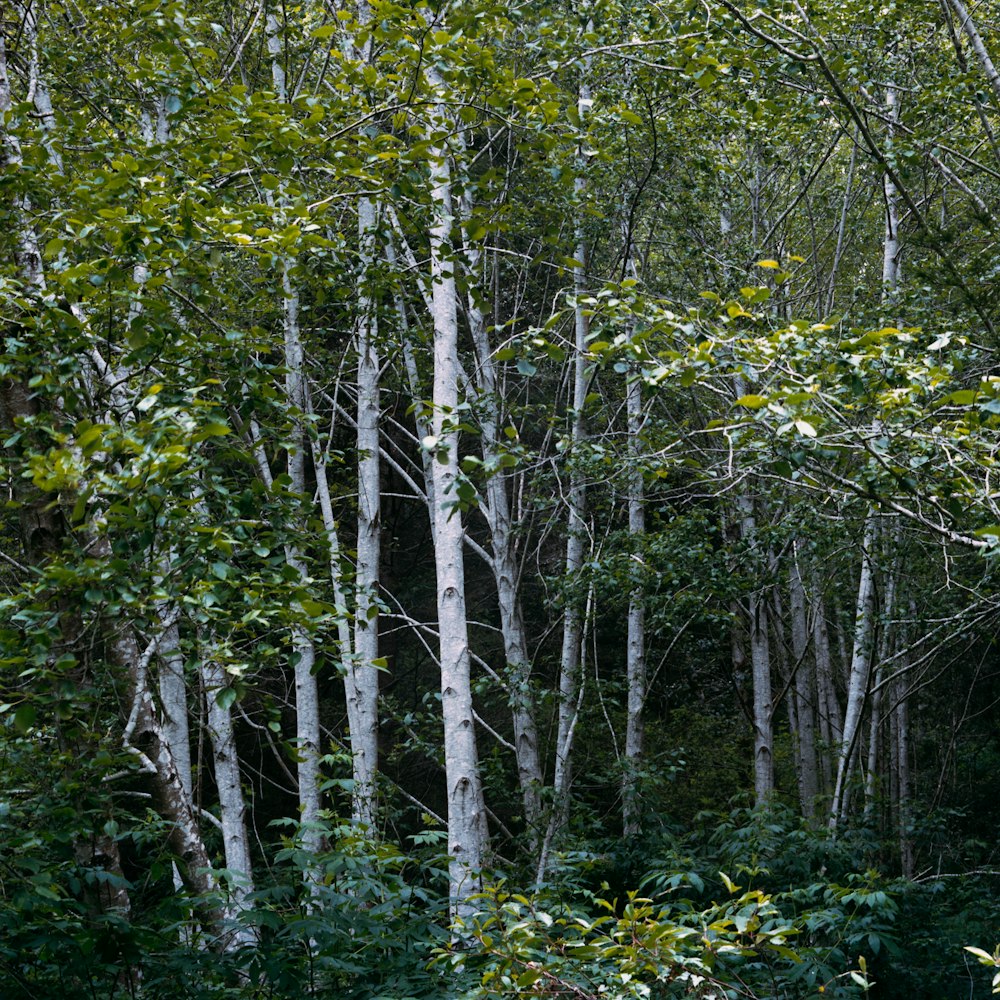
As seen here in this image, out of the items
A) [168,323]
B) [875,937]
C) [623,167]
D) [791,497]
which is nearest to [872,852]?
[791,497]

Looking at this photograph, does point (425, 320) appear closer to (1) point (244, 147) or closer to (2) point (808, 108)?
(2) point (808, 108)

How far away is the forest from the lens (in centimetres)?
360

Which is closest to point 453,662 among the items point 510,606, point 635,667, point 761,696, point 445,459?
point 445,459

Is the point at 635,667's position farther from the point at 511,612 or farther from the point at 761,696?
the point at 511,612

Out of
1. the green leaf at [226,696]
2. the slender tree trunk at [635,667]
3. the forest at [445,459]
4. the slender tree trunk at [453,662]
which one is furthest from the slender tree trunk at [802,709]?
the green leaf at [226,696]

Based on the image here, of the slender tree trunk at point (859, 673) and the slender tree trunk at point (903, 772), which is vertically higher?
the slender tree trunk at point (859, 673)

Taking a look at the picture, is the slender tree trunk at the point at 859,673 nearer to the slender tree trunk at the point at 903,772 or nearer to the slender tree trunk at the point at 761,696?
the slender tree trunk at the point at 761,696

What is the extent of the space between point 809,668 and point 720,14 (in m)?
9.76

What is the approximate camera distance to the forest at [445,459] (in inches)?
142

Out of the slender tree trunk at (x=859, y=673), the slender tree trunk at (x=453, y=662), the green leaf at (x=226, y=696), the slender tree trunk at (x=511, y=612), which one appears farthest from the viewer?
the slender tree trunk at (x=511, y=612)

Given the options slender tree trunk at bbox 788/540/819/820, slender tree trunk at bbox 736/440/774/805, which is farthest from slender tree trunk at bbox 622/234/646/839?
slender tree trunk at bbox 788/540/819/820

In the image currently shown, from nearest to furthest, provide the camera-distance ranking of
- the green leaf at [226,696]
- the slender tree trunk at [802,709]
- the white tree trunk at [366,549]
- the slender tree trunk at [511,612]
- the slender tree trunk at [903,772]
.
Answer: the green leaf at [226,696], the white tree trunk at [366,549], the slender tree trunk at [511,612], the slender tree trunk at [903,772], the slender tree trunk at [802,709]

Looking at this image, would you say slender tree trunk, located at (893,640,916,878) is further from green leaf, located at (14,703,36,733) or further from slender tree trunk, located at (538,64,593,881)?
green leaf, located at (14,703,36,733)

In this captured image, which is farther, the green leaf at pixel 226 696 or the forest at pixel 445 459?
the forest at pixel 445 459
